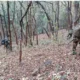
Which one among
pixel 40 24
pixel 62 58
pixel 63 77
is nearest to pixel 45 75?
pixel 63 77

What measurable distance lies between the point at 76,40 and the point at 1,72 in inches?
136

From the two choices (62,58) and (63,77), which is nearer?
A: (63,77)

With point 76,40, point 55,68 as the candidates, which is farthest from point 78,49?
point 55,68

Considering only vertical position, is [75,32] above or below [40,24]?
above

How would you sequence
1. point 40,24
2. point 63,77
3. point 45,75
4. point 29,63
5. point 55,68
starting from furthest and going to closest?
point 40,24 < point 29,63 < point 55,68 < point 45,75 < point 63,77

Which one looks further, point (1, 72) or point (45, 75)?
point (1, 72)

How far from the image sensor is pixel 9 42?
41.5 feet

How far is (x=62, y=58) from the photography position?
25.8 feet

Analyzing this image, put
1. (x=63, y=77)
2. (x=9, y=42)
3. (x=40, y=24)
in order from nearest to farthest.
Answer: (x=63, y=77), (x=9, y=42), (x=40, y=24)

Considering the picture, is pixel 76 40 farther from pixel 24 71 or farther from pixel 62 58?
pixel 24 71

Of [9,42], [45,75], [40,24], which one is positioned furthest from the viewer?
[40,24]

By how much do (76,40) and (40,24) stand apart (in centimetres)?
2518

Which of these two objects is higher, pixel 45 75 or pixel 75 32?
pixel 75 32

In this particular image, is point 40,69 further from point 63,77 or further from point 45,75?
point 63,77
